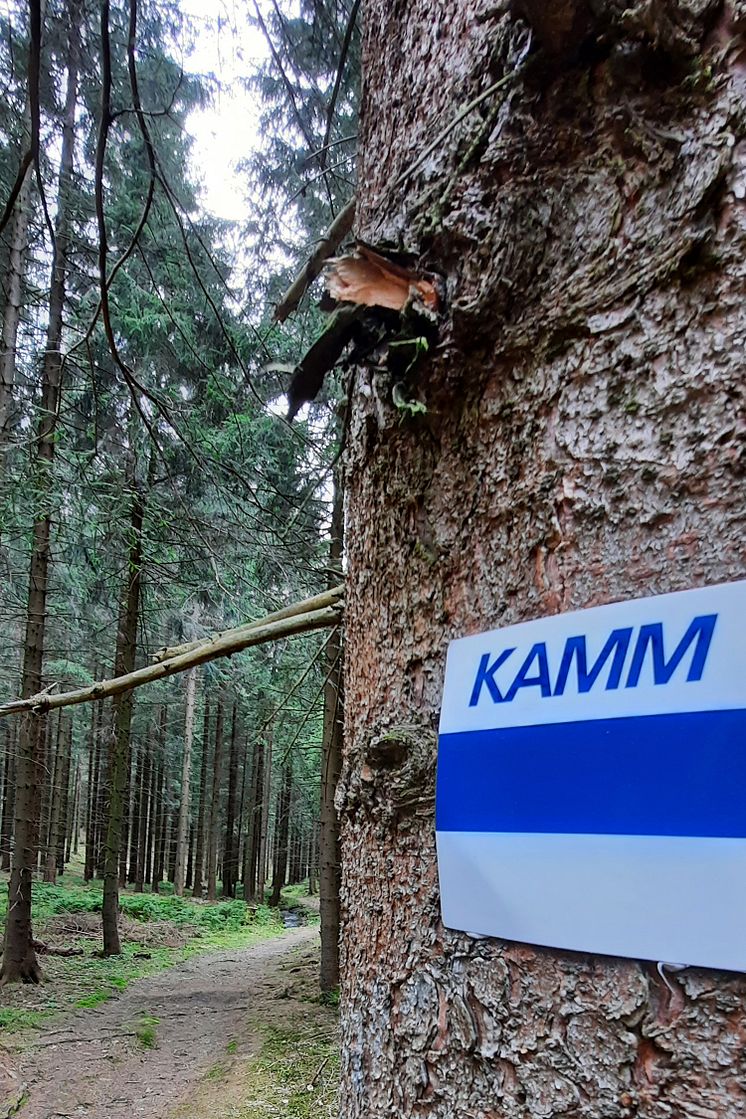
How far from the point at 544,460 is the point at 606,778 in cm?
26

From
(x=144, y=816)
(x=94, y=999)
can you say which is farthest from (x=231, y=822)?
(x=94, y=999)

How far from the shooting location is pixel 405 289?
659 mm

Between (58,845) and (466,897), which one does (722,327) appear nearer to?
(466,897)

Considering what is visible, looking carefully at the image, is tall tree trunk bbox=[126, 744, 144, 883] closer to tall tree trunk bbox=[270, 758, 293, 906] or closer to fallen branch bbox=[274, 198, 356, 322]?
tall tree trunk bbox=[270, 758, 293, 906]

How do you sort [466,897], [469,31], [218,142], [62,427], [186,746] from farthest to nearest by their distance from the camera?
[186,746], [62,427], [218,142], [469,31], [466,897]

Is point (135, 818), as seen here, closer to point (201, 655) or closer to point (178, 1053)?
point (178, 1053)

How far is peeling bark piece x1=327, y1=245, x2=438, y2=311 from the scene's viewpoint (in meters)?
0.65

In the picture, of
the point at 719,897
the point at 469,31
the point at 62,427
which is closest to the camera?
the point at 719,897

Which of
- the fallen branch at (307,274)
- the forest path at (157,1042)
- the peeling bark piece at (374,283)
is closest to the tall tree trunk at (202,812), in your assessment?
the forest path at (157,1042)

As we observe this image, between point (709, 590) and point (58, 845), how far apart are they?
→ 61.8ft

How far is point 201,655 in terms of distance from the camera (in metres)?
1.60

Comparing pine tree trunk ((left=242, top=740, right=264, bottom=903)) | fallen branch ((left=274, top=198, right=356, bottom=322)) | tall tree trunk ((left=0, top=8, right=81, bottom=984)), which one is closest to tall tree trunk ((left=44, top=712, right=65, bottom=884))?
pine tree trunk ((left=242, top=740, right=264, bottom=903))

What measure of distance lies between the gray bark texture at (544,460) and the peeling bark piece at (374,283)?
0.08 feet

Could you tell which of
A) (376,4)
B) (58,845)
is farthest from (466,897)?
(58,845)
